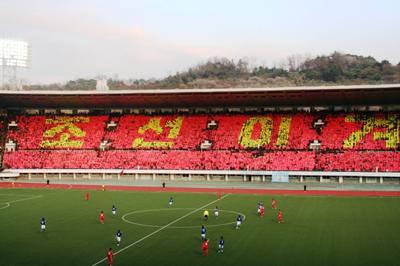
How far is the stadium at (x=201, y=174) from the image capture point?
2703 centimetres

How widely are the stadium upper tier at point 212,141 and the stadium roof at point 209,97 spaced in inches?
76.0

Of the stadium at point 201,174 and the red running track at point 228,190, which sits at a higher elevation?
the stadium at point 201,174

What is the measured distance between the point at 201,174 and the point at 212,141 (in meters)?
6.06

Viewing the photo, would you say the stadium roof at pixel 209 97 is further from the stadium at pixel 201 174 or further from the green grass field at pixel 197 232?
the green grass field at pixel 197 232

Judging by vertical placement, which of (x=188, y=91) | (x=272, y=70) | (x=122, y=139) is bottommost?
(x=122, y=139)

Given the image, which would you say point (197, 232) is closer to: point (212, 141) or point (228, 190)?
point (228, 190)

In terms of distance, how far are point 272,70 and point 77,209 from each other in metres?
112

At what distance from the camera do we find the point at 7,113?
74812 millimetres

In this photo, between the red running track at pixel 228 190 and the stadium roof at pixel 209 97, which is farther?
the stadium roof at pixel 209 97

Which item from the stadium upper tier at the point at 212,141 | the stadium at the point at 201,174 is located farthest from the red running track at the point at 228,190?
the stadium upper tier at the point at 212,141

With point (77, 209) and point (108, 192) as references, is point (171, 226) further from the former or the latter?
point (108, 192)

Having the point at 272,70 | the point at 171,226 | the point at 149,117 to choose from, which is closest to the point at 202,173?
the point at 149,117

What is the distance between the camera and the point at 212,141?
65.8m

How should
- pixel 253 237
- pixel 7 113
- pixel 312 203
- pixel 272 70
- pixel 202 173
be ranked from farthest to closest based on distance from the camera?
pixel 272 70 < pixel 7 113 < pixel 202 173 < pixel 312 203 < pixel 253 237
